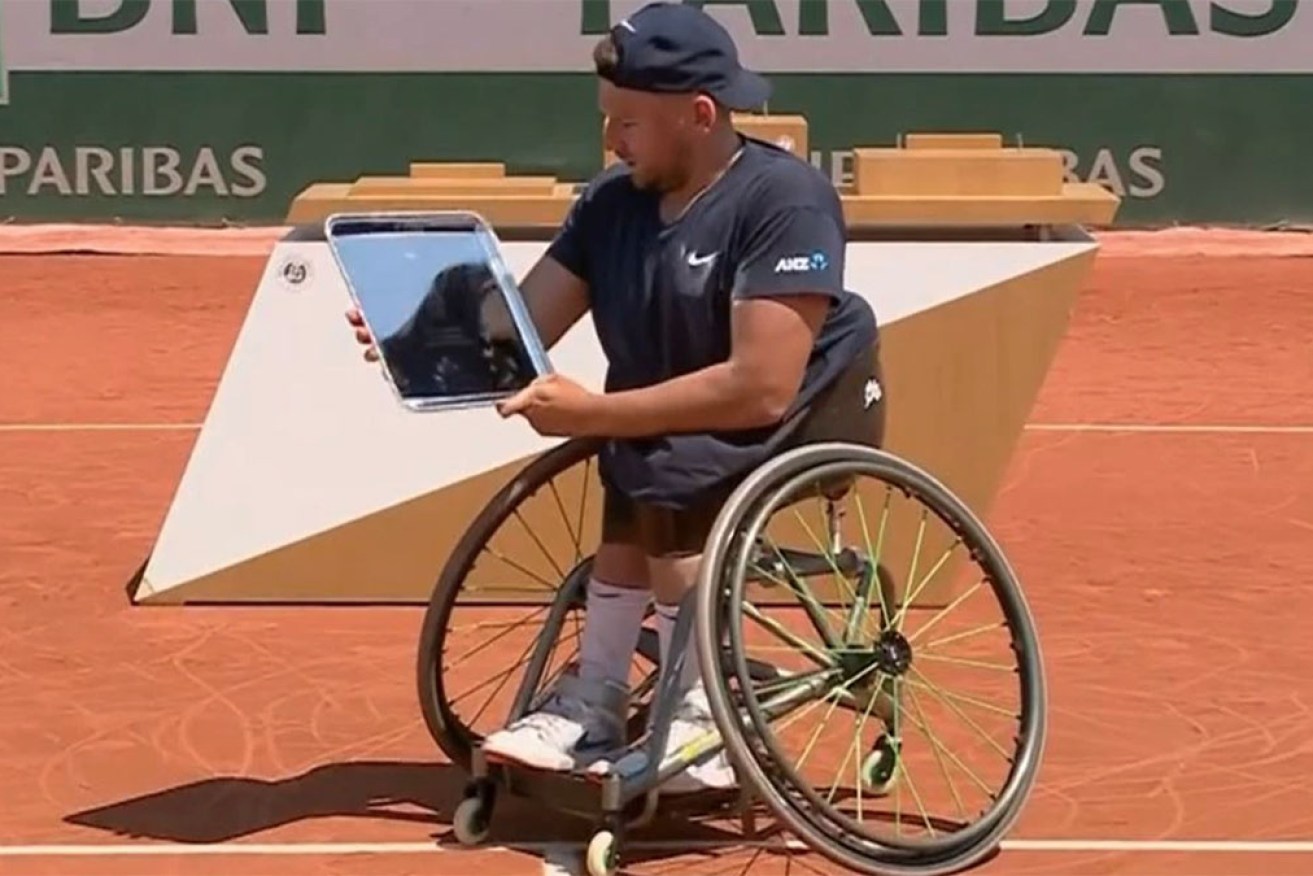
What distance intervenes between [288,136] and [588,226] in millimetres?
11384

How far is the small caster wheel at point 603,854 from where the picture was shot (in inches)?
177

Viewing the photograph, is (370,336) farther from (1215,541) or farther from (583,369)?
(1215,541)

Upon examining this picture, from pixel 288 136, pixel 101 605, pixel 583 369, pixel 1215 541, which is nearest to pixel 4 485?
pixel 101 605

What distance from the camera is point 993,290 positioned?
263 inches

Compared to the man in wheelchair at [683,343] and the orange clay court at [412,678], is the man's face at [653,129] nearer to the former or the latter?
the man in wheelchair at [683,343]

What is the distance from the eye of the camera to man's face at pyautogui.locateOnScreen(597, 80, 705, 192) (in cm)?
454

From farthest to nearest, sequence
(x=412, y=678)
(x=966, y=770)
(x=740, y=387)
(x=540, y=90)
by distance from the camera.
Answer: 1. (x=540, y=90)
2. (x=412, y=678)
3. (x=966, y=770)
4. (x=740, y=387)

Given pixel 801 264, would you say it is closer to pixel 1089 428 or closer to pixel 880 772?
pixel 880 772

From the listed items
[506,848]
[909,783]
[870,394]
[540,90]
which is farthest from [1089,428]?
[540,90]

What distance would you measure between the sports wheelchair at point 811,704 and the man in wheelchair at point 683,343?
9cm

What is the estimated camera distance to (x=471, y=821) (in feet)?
15.6

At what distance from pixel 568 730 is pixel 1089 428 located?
17.3 feet

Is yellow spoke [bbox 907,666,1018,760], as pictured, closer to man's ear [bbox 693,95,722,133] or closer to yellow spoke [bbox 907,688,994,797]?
yellow spoke [bbox 907,688,994,797]

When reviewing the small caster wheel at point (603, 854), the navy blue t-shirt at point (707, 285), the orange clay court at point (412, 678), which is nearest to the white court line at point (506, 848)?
the orange clay court at point (412, 678)
